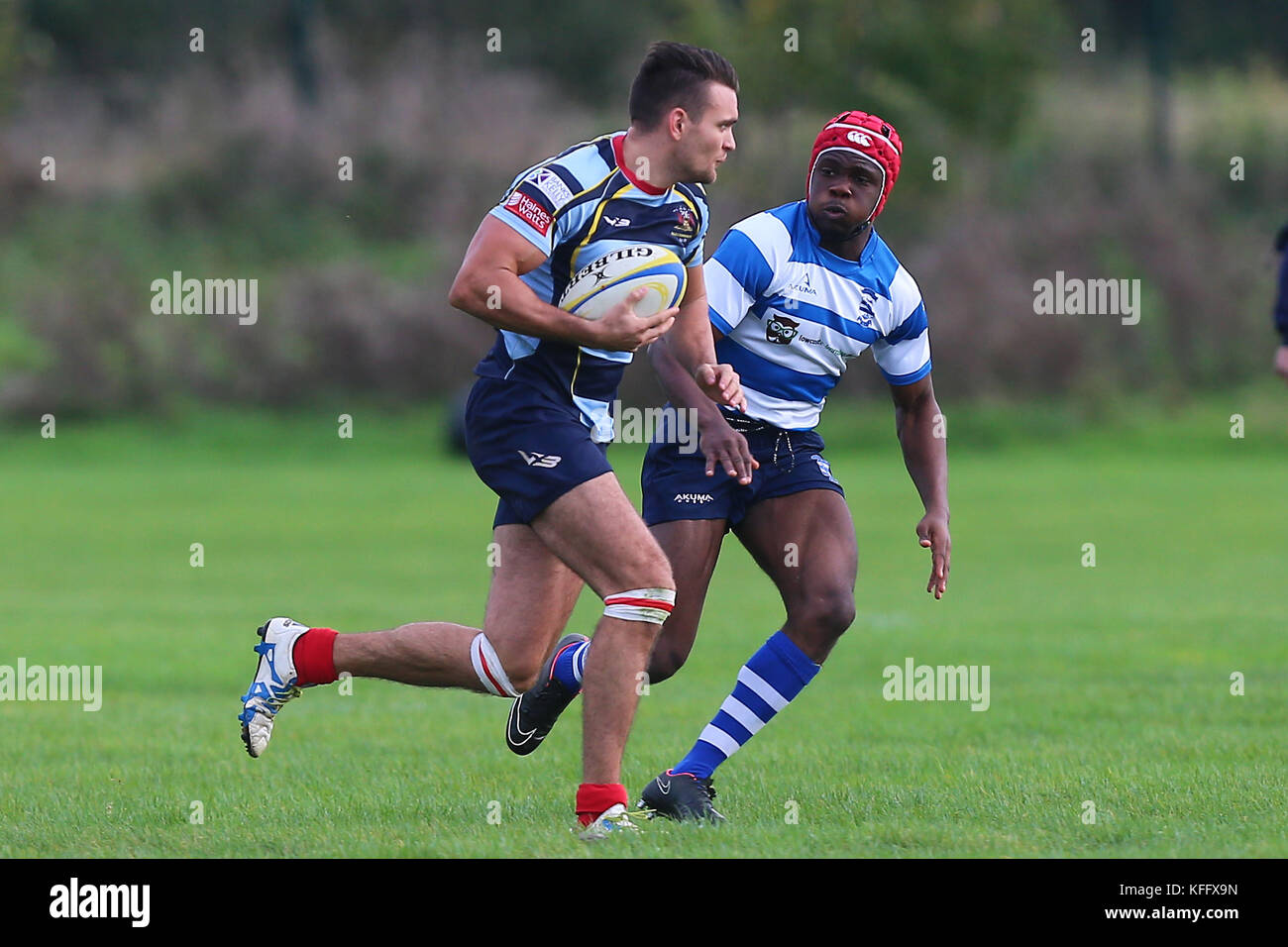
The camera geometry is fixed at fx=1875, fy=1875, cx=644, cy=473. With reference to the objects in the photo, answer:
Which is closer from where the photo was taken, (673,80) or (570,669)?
(673,80)

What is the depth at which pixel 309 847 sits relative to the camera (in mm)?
6016

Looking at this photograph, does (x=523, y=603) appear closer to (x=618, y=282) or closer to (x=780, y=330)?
(x=618, y=282)

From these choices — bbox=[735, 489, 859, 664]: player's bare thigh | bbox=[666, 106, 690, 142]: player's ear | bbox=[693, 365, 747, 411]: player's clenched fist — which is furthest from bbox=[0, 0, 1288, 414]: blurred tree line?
bbox=[666, 106, 690, 142]: player's ear

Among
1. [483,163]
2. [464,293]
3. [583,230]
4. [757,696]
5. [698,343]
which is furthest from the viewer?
[483,163]

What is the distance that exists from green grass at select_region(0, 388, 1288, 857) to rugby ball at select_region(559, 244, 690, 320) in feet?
5.78

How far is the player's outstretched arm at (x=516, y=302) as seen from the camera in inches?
237

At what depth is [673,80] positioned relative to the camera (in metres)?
6.34

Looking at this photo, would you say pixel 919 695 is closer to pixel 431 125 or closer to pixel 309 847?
pixel 309 847

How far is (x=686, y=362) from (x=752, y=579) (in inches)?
431

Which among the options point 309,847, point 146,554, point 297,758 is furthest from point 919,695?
point 146,554

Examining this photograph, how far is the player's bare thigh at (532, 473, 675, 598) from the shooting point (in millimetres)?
6164

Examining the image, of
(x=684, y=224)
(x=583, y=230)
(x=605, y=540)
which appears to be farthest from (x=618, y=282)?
(x=605, y=540)

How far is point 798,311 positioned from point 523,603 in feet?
5.26

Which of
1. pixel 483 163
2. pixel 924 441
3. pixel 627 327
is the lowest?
pixel 924 441
